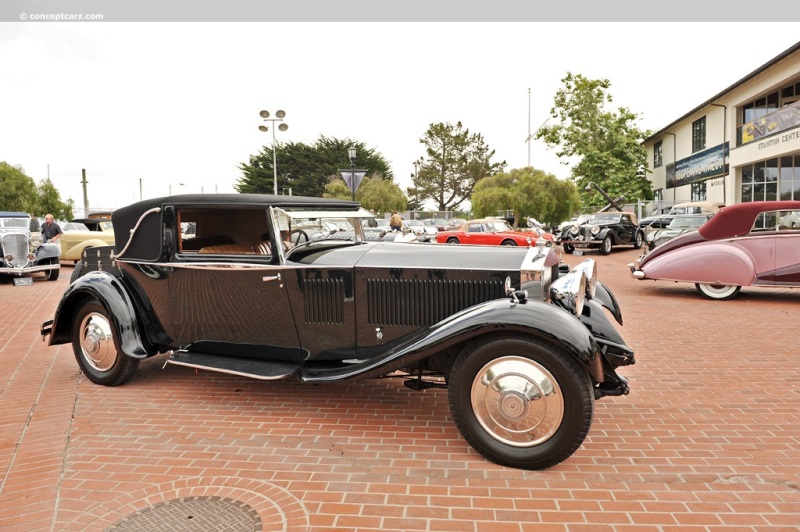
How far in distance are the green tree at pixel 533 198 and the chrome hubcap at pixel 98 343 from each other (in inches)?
1114

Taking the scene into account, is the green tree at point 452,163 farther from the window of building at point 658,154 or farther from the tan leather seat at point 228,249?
the tan leather seat at point 228,249

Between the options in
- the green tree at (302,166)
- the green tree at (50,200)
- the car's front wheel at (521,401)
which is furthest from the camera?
the green tree at (302,166)

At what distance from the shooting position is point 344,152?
2174 inches

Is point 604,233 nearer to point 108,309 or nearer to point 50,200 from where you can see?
point 108,309

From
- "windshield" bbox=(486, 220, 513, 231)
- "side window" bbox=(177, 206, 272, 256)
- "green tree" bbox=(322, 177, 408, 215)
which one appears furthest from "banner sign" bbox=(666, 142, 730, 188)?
"side window" bbox=(177, 206, 272, 256)

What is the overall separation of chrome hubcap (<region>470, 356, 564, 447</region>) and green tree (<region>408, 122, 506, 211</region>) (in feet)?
197

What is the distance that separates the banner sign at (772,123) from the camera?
754 inches

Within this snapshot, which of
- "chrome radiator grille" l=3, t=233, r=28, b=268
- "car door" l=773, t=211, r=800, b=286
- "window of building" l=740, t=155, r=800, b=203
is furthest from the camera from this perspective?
"window of building" l=740, t=155, r=800, b=203

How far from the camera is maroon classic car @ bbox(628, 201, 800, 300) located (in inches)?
331

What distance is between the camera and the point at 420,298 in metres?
3.85

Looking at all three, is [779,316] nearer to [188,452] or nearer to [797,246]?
[797,246]

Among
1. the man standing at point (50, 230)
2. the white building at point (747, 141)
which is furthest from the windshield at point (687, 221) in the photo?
the man standing at point (50, 230)

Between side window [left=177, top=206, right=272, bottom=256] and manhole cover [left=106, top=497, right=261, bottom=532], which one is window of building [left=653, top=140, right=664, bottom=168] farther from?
manhole cover [left=106, top=497, right=261, bottom=532]

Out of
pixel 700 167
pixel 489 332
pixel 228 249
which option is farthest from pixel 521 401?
pixel 700 167
